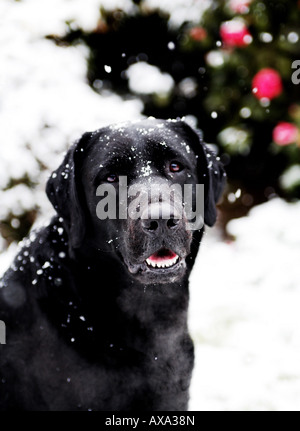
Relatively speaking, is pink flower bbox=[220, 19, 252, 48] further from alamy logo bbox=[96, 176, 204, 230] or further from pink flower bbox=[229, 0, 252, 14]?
alamy logo bbox=[96, 176, 204, 230]

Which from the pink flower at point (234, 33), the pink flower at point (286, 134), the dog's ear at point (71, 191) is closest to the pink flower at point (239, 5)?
the pink flower at point (234, 33)

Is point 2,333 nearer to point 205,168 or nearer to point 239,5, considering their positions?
point 205,168

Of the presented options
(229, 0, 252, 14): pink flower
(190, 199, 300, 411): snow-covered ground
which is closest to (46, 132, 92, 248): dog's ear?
(190, 199, 300, 411): snow-covered ground

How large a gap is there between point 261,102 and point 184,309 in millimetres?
4661

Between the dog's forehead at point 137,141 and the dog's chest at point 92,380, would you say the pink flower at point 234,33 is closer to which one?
the dog's forehead at point 137,141

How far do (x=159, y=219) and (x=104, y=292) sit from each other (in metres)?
0.52

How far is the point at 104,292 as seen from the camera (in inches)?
101

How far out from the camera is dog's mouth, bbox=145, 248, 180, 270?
2.42 metres

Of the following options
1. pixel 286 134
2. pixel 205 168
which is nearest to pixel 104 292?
pixel 205 168

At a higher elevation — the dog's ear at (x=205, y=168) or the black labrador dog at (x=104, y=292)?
the dog's ear at (x=205, y=168)

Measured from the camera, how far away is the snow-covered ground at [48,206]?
428 cm

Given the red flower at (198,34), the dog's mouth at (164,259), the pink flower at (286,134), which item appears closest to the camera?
the dog's mouth at (164,259)

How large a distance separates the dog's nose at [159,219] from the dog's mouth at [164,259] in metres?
0.18

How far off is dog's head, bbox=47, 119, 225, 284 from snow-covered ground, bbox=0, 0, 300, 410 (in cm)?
173
